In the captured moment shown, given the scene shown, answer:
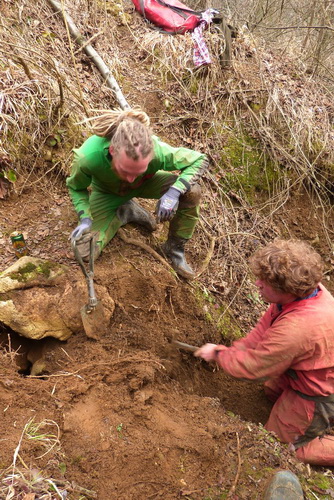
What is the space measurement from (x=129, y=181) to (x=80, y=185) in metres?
0.56

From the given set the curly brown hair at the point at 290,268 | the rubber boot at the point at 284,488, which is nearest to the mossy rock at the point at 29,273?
the curly brown hair at the point at 290,268

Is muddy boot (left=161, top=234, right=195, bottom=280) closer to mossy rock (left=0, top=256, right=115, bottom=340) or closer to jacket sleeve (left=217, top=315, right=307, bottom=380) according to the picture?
mossy rock (left=0, top=256, right=115, bottom=340)

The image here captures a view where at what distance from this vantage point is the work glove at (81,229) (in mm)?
2696

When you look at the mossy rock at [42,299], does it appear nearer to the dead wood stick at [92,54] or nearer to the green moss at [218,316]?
the green moss at [218,316]

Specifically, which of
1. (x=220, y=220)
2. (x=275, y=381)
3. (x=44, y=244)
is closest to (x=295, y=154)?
(x=220, y=220)

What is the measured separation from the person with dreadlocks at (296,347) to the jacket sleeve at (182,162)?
0.84m

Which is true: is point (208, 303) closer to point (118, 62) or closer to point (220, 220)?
point (220, 220)

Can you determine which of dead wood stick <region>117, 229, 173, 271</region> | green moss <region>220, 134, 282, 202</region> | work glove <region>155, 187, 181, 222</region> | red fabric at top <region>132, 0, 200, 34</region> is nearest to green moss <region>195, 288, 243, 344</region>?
dead wood stick <region>117, 229, 173, 271</region>

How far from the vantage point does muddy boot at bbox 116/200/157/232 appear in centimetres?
342

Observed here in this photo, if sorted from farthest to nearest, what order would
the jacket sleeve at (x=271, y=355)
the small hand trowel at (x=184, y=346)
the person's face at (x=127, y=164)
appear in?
the small hand trowel at (x=184, y=346) < the person's face at (x=127, y=164) < the jacket sleeve at (x=271, y=355)

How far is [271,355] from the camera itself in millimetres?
2256

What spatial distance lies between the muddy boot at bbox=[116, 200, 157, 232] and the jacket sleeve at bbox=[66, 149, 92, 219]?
20.5 inches

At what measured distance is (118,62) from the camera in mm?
5027

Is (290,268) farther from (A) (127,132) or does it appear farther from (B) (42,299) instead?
(B) (42,299)
